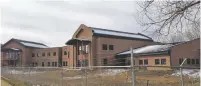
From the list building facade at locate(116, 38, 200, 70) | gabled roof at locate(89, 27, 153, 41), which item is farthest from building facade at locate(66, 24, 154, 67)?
building facade at locate(116, 38, 200, 70)

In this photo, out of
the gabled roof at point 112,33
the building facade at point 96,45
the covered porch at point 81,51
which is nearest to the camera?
the building facade at point 96,45

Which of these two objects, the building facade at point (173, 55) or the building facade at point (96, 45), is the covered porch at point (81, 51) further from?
the building facade at point (173, 55)

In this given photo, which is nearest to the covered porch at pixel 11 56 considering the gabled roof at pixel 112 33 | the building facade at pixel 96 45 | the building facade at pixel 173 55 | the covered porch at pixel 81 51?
the building facade at pixel 96 45

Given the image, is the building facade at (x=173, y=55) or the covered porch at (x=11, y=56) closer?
the building facade at (x=173, y=55)

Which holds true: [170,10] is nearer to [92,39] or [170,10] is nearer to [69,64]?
[92,39]

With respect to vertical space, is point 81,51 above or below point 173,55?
above

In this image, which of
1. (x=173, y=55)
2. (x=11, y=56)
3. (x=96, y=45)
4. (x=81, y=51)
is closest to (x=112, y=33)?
(x=96, y=45)

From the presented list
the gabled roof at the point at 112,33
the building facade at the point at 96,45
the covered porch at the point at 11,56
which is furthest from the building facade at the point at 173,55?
the covered porch at the point at 11,56

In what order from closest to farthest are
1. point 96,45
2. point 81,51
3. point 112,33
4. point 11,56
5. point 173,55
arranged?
point 173,55, point 96,45, point 81,51, point 112,33, point 11,56

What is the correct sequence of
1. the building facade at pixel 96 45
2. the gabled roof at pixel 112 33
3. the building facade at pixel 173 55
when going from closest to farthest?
the building facade at pixel 173 55 → the building facade at pixel 96 45 → the gabled roof at pixel 112 33

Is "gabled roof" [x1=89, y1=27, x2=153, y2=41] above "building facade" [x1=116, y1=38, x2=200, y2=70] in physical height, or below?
above

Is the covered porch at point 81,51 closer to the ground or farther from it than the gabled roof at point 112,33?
closer to the ground

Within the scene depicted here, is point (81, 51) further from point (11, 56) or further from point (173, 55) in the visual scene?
point (11, 56)

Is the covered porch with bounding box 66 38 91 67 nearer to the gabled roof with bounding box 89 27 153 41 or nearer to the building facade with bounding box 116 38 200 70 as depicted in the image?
the gabled roof with bounding box 89 27 153 41
